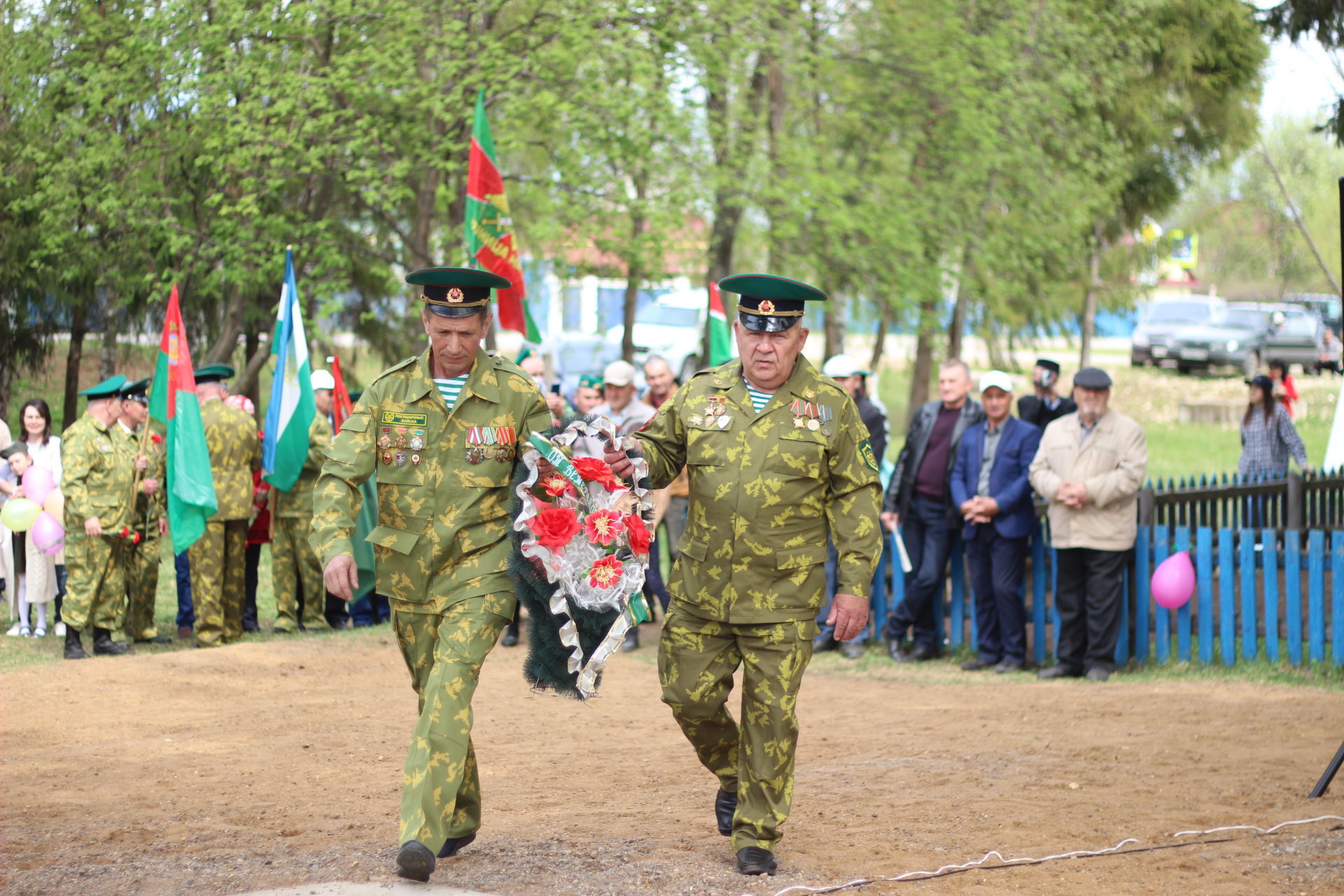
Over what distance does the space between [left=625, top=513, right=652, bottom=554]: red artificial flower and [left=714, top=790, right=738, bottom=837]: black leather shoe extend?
3.70ft

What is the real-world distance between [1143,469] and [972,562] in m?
1.44

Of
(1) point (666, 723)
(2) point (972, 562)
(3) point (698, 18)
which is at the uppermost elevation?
(3) point (698, 18)

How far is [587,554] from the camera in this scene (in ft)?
16.8

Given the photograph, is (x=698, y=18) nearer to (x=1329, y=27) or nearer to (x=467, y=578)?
(x=1329, y=27)

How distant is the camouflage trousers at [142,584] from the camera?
35.5 ft

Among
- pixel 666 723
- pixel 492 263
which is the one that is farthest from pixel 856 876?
pixel 492 263

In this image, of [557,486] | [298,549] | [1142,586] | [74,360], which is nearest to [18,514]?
[298,549]

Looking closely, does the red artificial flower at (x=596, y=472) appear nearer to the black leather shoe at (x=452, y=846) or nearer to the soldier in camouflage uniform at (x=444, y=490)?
the soldier in camouflage uniform at (x=444, y=490)

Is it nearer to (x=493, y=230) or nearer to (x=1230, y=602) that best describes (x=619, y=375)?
(x=493, y=230)

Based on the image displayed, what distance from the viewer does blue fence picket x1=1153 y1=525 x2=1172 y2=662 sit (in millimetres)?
9859

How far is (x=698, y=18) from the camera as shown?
16.7m

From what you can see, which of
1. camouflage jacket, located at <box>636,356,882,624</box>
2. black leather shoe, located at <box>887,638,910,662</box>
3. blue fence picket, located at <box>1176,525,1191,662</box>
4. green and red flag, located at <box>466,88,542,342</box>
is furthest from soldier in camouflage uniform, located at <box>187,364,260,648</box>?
blue fence picket, located at <box>1176,525,1191,662</box>

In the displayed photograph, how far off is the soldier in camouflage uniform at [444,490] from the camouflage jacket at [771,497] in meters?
0.60

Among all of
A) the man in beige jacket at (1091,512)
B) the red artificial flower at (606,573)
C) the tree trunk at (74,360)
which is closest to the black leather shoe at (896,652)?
the man in beige jacket at (1091,512)
